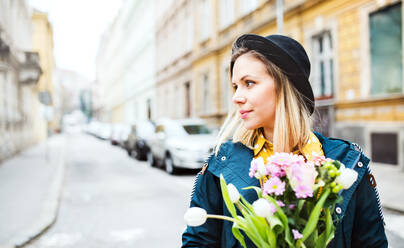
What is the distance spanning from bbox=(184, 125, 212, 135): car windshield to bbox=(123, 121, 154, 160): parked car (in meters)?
2.05

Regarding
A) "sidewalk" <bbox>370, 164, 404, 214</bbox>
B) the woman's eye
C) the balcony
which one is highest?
the balcony

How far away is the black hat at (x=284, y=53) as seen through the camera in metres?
1.41

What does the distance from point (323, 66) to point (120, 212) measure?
9.06 m

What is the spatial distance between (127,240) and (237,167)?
407cm

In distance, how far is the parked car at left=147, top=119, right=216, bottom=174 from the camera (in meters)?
11.1

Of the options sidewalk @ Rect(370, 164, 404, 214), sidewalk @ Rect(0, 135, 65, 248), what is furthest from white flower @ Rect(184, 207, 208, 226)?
sidewalk @ Rect(370, 164, 404, 214)

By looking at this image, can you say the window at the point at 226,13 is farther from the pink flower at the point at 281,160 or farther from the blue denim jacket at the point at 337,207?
the pink flower at the point at 281,160

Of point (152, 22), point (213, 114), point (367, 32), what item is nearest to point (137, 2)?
point (152, 22)

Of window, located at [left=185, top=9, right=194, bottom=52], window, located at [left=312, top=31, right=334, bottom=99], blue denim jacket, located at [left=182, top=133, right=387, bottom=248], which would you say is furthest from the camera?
window, located at [left=185, top=9, right=194, bottom=52]

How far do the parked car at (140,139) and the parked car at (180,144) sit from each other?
3.31 feet

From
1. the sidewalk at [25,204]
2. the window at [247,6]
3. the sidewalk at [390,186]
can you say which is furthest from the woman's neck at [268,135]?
the window at [247,6]

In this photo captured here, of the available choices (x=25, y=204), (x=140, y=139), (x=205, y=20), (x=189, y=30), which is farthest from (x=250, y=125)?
(x=189, y=30)

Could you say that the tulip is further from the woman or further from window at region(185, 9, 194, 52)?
window at region(185, 9, 194, 52)

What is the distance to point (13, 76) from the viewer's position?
18359 mm
